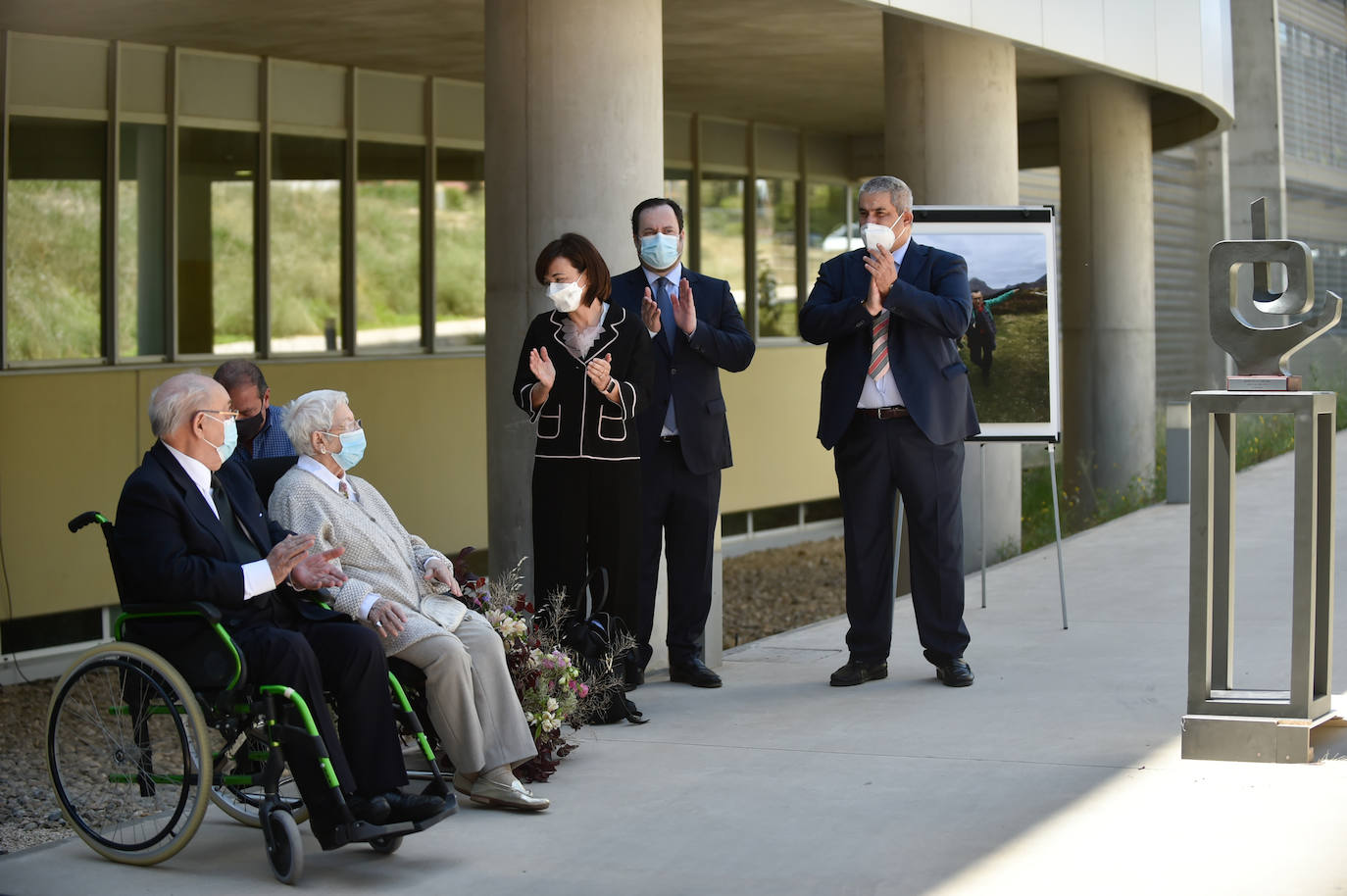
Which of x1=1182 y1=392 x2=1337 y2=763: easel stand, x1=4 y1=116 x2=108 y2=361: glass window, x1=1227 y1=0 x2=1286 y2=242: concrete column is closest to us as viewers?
x1=1182 y1=392 x2=1337 y2=763: easel stand

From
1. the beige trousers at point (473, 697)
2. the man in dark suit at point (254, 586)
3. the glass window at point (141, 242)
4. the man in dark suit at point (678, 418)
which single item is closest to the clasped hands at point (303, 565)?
the man in dark suit at point (254, 586)

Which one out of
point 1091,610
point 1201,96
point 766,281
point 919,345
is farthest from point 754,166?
point 919,345

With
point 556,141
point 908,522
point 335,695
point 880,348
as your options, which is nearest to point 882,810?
point 335,695

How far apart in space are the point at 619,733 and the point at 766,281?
12.0 m

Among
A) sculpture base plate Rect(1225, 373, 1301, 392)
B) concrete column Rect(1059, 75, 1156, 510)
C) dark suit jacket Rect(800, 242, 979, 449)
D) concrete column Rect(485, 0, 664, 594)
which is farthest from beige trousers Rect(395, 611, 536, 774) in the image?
concrete column Rect(1059, 75, 1156, 510)

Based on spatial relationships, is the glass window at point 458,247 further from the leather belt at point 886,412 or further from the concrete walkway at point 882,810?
the leather belt at point 886,412

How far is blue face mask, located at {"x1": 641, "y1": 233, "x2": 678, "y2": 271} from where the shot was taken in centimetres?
627

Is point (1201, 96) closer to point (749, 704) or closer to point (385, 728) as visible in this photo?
point (749, 704)

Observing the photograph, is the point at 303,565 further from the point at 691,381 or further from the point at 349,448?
the point at 691,381

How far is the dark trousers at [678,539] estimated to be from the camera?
6504 mm

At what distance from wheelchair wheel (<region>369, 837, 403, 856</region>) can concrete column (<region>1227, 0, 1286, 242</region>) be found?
19784 mm

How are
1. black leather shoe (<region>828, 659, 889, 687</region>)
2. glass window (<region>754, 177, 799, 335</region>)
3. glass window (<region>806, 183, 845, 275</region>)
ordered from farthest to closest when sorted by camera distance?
glass window (<region>806, 183, 845, 275</region>), glass window (<region>754, 177, 799, 335</region>), black leather shoe (<region>828, 659, 889, 687</region>)

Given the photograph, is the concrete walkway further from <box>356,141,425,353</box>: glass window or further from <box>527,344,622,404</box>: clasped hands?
<box>356,141,425,353</box>: glass window

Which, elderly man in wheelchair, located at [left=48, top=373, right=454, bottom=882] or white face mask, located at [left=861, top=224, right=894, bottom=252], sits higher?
white face mask, located at [left=861, top=224, right=894, bottom=252]
